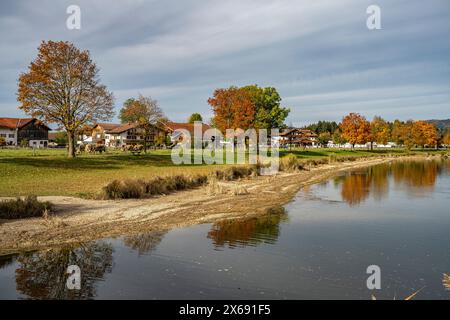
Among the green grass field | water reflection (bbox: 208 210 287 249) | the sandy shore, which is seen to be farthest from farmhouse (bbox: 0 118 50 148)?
water reflection (bbox: 208 210 287 249)

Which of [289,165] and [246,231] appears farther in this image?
[289,165]

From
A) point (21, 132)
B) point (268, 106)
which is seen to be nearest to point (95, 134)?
point (21, 132)

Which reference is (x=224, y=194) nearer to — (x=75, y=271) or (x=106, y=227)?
(x=106, y=227)

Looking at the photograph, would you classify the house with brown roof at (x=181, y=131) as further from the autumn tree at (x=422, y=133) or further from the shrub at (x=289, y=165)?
the autumn tree at (x=422, y=133)

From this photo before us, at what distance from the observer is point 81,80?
4612 centimetres

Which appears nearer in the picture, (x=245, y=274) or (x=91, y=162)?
(x=245, y=274)

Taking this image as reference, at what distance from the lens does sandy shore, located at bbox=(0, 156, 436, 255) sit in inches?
604

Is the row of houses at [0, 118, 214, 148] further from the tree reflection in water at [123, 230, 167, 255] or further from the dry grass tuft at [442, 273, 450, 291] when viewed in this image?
the dry grass tuft at [442, 273, 450, 291]

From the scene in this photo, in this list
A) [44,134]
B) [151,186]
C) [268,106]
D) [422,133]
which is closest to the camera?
[151,186]

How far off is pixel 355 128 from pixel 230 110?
50216 mm

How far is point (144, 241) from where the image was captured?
15.9 meters

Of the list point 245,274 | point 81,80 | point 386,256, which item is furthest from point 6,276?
point 81,80

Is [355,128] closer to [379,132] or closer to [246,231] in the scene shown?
[379,132]

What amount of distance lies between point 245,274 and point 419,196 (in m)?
24.7
